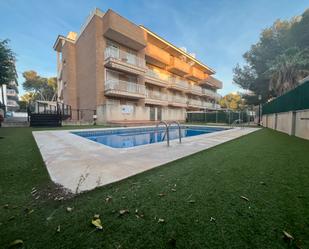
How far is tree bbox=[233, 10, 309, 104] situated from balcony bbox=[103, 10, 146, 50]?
16.5m

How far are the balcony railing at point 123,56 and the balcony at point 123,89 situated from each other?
2.54m

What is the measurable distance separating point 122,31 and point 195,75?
710 inches

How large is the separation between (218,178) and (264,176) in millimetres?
850

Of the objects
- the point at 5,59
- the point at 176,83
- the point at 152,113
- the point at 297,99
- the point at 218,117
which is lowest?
the point at 218,117

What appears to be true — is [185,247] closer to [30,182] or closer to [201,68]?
[30,182]

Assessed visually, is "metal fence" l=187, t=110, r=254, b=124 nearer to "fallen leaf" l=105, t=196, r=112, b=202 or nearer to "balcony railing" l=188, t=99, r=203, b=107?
"balcony railing" l=188, t=99, r=203, b=107

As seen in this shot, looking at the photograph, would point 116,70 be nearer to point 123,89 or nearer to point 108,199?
point 123,89

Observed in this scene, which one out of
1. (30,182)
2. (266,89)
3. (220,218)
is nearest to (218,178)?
(220,218)

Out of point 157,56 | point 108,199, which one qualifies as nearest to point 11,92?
point 157,56

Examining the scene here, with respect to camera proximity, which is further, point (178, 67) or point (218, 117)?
point (178, 67)

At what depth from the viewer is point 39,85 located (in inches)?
1556

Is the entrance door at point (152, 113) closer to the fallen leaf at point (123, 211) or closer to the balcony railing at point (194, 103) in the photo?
the balcony railing at point (194, 103)

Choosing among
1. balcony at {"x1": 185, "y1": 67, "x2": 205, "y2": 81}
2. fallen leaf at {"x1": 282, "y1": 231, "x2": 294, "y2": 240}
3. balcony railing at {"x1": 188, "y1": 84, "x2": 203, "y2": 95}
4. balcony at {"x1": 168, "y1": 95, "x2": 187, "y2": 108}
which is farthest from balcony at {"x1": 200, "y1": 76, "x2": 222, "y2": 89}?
fallen leaf at {"x1": 282, "y1": 231, "x2": 294, "y2": 240}

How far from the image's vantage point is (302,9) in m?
18.9
